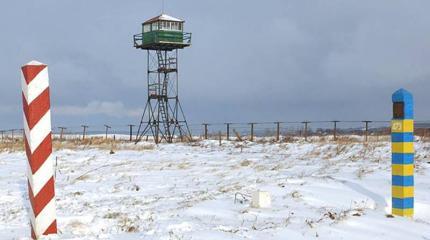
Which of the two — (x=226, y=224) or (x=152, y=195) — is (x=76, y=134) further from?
(x=226, y=224)

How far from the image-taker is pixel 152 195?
8750mm

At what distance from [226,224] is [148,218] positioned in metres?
1.00

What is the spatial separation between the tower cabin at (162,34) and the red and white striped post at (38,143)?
36.2 meters

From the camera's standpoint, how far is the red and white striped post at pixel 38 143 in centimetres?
534

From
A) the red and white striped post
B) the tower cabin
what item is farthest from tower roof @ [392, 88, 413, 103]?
the tower cabin

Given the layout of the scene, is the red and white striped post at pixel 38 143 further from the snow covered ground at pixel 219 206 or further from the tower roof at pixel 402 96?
the tower roof at pixel 402 96

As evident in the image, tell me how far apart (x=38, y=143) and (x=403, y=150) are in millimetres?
4118

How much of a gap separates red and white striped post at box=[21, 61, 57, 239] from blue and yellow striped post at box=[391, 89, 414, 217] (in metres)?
3.96

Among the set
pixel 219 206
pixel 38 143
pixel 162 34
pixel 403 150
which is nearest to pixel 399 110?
pixel 403 150

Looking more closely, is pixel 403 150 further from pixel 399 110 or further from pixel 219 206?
pixel 219 206

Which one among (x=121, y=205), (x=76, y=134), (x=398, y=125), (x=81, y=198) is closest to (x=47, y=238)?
(x=121, y=205)

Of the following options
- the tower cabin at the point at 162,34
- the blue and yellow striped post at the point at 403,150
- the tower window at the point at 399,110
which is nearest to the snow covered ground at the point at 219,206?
the blue and yellow striped post at the point at 403,150

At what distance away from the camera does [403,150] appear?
640 centimetres

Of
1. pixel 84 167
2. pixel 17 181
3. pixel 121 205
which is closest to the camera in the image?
pixel 121 205
